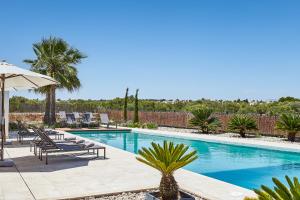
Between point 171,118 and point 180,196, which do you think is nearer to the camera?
point 180,196

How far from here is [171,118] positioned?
84.9 feet

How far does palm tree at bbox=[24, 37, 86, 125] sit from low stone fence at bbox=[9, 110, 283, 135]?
3.79 m

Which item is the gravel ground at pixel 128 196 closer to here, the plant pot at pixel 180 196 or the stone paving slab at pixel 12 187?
the plant pot at pixel 180 196

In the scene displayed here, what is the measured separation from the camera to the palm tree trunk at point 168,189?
5.25 meters

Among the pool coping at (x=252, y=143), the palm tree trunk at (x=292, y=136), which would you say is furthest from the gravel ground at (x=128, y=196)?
the palm tree trunk at (x=292, y=136)

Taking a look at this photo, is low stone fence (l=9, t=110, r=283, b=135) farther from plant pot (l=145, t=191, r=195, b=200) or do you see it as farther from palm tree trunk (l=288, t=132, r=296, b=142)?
plant pot (l=145, t=191, r=195, b=200)

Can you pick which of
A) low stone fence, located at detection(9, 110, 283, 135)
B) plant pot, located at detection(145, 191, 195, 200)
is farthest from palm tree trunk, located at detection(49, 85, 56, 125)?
plant pot, located at detection(145, 191, 195, 200)

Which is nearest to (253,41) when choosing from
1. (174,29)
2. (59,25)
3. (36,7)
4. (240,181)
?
(174,29)

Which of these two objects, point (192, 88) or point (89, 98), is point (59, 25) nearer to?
point (192, 88)

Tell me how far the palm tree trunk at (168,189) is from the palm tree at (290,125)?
43.0 ft

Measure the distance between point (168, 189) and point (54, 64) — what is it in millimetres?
20420

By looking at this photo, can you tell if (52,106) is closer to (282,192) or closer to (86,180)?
(86,180)

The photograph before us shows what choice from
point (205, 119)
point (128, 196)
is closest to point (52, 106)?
point (205, 119)

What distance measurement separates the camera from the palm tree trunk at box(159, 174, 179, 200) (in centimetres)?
525
